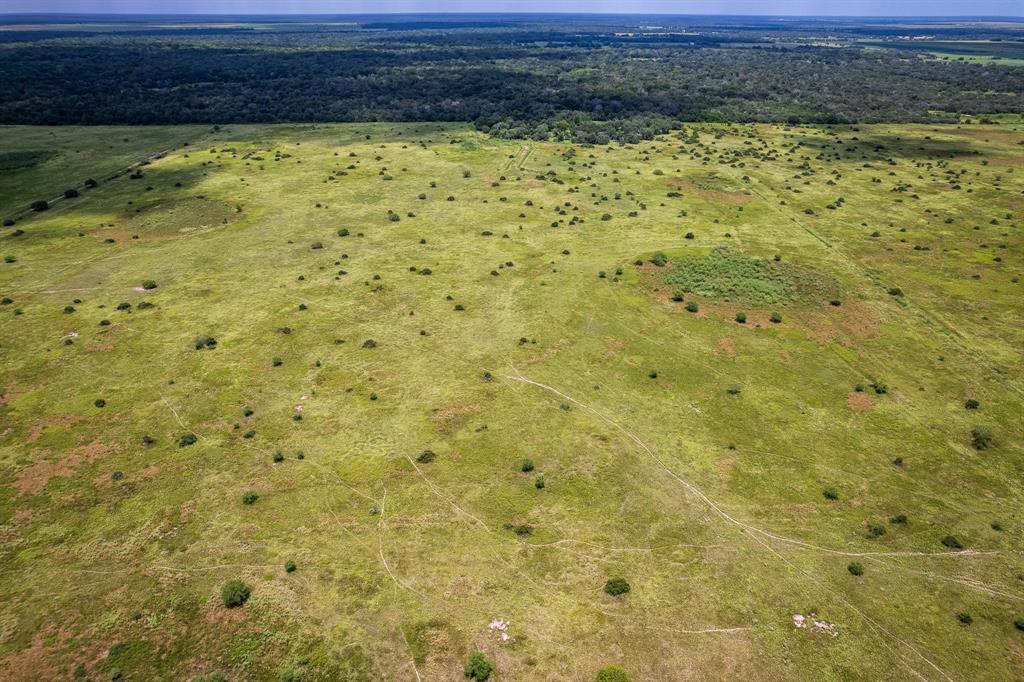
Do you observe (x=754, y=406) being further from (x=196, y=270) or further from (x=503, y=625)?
(x=196, y=270)

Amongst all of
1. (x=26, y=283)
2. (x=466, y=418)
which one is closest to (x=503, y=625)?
(x=466, y=418)

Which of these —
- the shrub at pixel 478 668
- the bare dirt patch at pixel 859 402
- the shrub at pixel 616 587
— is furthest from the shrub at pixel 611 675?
the bare dirt patch at pixel 859 402

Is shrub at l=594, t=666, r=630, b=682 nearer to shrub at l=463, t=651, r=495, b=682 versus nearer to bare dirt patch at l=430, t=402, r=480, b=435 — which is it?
shrub at l=463, t=651, r=495, b=682

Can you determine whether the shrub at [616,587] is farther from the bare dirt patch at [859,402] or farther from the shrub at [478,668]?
the bare dirt patch at [859,402]

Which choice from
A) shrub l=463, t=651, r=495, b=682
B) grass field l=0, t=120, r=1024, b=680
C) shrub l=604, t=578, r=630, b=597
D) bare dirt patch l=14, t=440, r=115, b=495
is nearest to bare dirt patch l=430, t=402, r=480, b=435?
grass field l=0, t=120, r=1024, b=680

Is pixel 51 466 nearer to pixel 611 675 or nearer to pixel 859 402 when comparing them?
pixel 611 675

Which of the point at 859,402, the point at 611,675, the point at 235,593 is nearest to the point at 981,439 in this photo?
the point at 859,402

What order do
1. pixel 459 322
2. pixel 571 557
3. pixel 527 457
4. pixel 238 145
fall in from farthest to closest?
pixel 238 145
pixel 459 322
pixel 527 457
pixel 571 557
